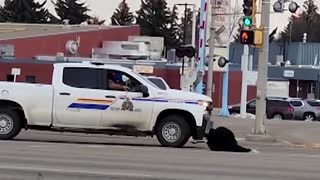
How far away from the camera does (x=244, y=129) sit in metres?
27.4

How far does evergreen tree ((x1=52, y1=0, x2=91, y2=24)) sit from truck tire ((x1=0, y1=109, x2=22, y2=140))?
93947 millimetres

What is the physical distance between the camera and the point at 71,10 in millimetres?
112188

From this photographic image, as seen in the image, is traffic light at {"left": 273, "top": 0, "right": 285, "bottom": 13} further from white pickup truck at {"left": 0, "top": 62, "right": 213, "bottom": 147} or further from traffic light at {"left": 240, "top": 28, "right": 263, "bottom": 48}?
white pickup truck at {"left": 0, "top": 62, "right": 213, "bottom": 147}

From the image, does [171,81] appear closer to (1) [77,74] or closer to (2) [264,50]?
(2) [264,50]

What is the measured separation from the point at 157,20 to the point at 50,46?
50368mm

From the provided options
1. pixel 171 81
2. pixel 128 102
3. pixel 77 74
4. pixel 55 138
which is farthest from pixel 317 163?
pixel 171 81

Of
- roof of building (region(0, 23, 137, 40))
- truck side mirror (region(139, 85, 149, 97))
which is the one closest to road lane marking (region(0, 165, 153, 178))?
truck side mirror (region(139, 85, 149, 97))

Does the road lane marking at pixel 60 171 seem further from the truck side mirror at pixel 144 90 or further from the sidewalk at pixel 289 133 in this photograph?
the sidewalk at pixel 289 133

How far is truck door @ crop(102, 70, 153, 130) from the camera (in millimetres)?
18562

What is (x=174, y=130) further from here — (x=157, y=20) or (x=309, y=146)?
(x=157, y=20)

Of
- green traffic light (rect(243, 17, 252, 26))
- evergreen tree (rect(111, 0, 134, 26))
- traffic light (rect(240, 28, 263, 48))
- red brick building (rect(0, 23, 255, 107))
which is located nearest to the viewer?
traffic light (rect(240, 28, 263, 48))

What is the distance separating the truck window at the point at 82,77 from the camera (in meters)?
18.8

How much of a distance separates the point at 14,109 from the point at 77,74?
1.79 meters

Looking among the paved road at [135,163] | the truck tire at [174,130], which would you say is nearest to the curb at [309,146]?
the truck tire at [174,130]
